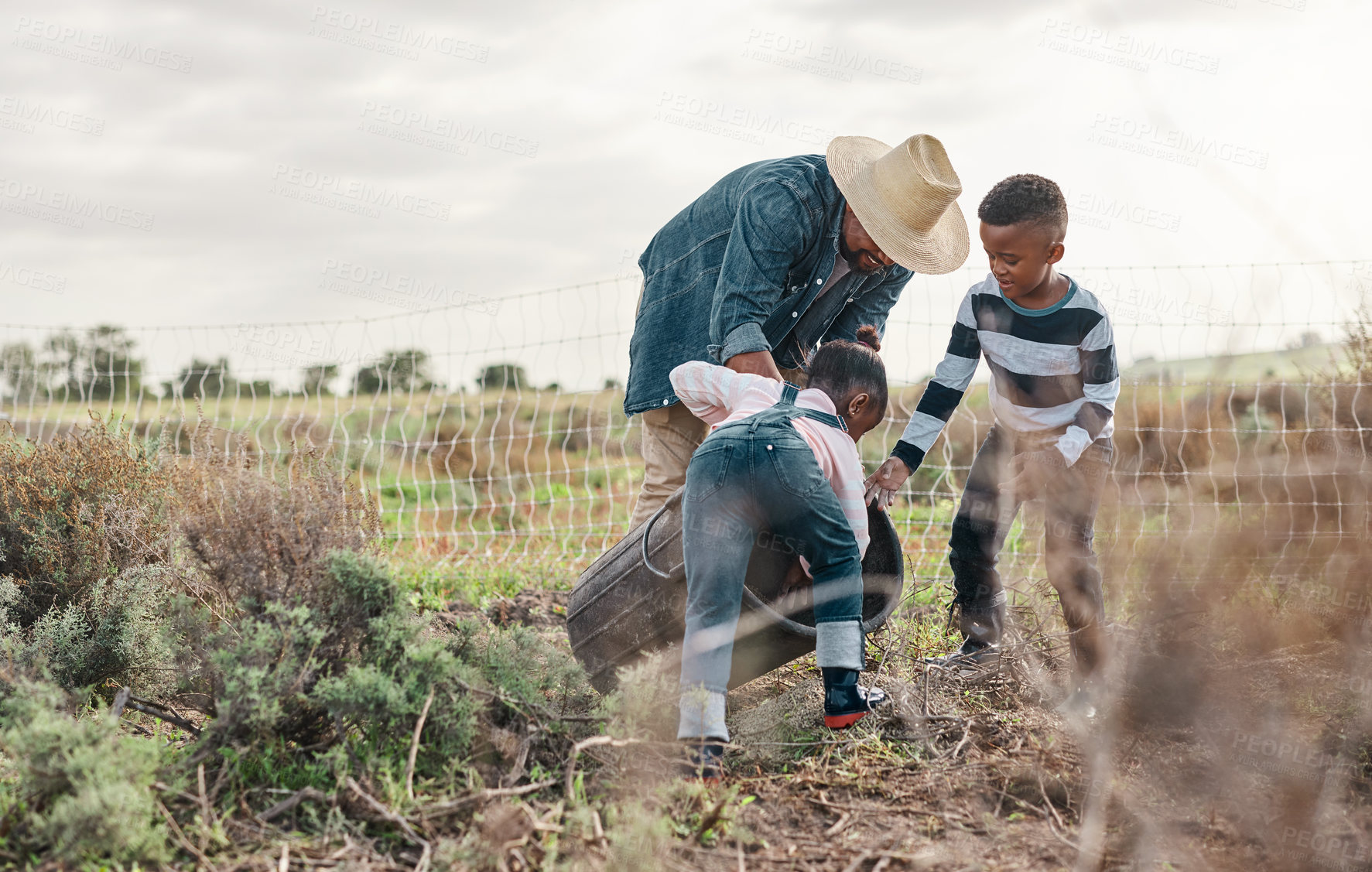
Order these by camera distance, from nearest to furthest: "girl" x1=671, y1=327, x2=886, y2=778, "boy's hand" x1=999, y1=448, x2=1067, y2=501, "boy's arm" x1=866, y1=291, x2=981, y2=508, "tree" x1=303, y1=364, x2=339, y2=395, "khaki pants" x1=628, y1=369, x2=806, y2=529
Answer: "girl" x1=671, y1=327, x2=886, y2=778 < "boy's hand" x1=999, y1=448, x2=1067, y2=501 < "boy's arm" x1=866, y1=291, x2=981, y2=508 < "khaki pants" x1=628, y1=369, x2=806, y2=529 < "tree" x1=303, y1=364, x2=339, y2=395

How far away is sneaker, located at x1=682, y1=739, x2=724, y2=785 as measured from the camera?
2.15 m

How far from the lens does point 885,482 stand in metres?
2.82

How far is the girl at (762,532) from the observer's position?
2.27 m

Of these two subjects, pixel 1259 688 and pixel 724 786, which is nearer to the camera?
pixel 724 786

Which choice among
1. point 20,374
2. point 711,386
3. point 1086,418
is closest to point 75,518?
point 711,386

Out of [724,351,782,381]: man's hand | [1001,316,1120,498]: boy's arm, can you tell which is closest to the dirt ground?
[1001,316,1120,498]: boy's arm

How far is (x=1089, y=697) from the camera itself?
8.93 ft

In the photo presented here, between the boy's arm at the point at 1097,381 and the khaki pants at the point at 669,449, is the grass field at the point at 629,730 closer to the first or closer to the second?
the boy's arm at the point at 1097,381

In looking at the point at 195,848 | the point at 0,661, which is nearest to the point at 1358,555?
the point at 195,848

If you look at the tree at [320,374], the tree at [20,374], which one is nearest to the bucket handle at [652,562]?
the tree at [320,374]

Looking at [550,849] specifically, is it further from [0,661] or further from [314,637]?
[0,661]

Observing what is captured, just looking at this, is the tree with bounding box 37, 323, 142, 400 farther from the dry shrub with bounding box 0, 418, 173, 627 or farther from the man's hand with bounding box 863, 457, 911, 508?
the man's hand with bounding box 863, 457, 911, 508

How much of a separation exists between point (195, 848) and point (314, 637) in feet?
1.57

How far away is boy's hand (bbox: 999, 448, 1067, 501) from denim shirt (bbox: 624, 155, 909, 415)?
825 millimetres
